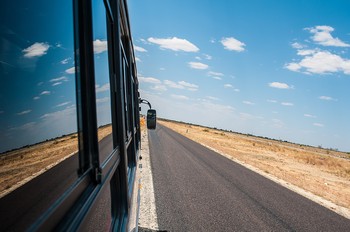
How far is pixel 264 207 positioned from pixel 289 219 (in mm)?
810

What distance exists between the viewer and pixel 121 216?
3.15 meters

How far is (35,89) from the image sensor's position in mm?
1096

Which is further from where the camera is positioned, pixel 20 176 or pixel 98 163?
pixel 98 163

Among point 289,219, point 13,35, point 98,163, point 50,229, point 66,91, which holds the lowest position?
point 289,219

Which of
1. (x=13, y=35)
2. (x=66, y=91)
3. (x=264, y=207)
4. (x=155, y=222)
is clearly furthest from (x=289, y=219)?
(x=13, y=35)

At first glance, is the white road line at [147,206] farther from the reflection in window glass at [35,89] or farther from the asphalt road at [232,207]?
the reflection in window glass at [35,89]

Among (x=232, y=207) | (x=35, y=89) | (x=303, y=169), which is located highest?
(x=35, y=89)

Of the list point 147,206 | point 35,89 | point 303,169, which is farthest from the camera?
point 303,169

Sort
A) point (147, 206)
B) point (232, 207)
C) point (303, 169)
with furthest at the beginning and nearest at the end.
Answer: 1. point (303, 169)
2. point (232, 207)
3. point (147, 206)

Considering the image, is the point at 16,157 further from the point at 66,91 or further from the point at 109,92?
the point at 109,92

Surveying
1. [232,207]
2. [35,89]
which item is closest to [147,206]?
[232,207]

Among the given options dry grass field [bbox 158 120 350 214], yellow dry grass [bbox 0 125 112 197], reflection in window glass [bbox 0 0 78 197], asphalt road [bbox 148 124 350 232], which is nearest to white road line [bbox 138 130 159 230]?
asphalt road [bbox 148 124 350 232]

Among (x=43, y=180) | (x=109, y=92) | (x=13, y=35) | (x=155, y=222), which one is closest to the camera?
(x=13, y=35)

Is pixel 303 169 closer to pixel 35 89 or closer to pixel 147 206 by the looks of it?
pixel 147 206
